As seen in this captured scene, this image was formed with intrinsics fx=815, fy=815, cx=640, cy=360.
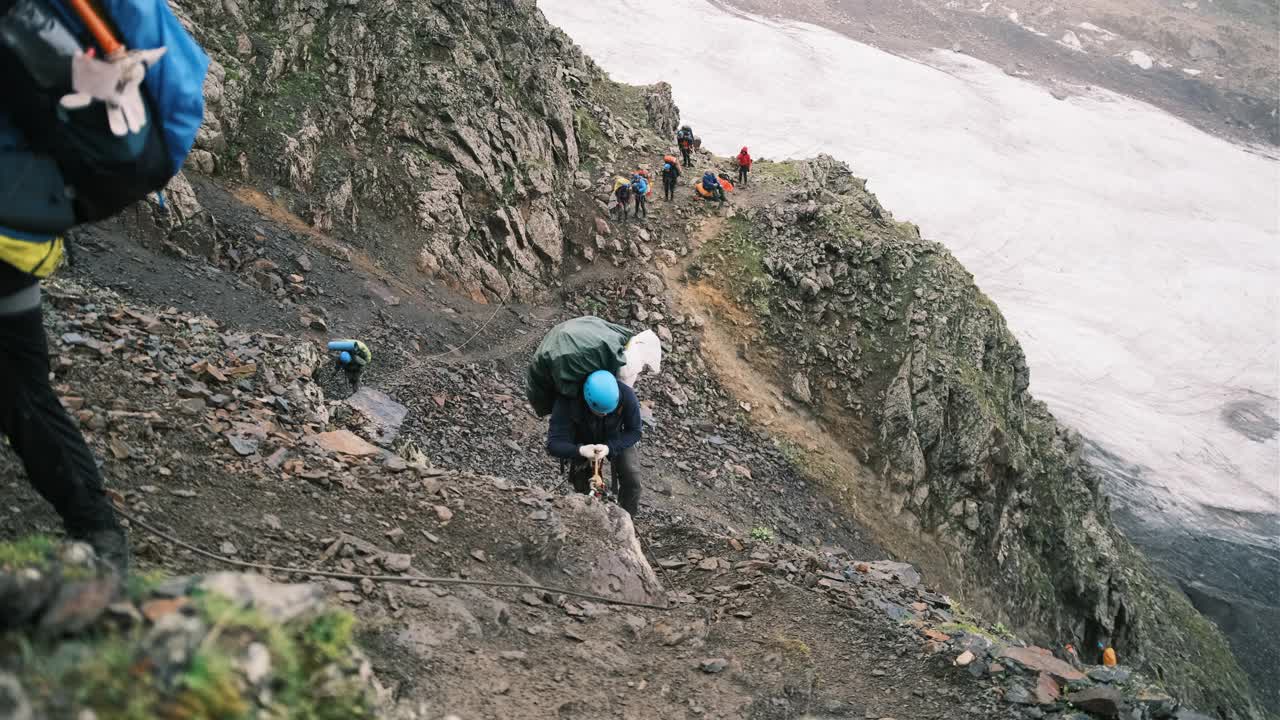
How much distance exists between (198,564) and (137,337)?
443 cm

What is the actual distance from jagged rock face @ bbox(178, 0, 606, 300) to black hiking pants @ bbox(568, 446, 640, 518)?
39.8 feet

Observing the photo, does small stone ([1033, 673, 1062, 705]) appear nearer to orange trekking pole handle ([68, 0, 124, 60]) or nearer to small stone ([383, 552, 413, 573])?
small stone ([383, 552, 413, 573])

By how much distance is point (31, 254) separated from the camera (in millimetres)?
3027

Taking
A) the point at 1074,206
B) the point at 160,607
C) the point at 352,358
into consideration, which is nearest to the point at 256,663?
the point at 160,607

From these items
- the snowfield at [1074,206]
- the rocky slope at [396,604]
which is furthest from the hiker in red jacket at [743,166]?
the snowfield at [1074,206]

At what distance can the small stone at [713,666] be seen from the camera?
18.0ft

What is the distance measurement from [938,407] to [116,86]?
21.6 metres

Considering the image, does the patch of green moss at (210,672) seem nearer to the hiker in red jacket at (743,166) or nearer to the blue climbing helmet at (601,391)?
the blue climbing helmet at (601,391)

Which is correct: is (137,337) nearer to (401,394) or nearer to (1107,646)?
(401,394)

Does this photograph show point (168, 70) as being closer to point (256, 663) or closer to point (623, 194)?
point (256, 663)

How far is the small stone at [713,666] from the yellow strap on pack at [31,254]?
433 cm

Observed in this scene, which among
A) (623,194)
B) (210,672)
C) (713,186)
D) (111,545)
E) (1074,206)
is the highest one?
(210,672)

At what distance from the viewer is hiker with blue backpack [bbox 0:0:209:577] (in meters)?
2.86

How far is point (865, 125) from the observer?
6575 centimetres
